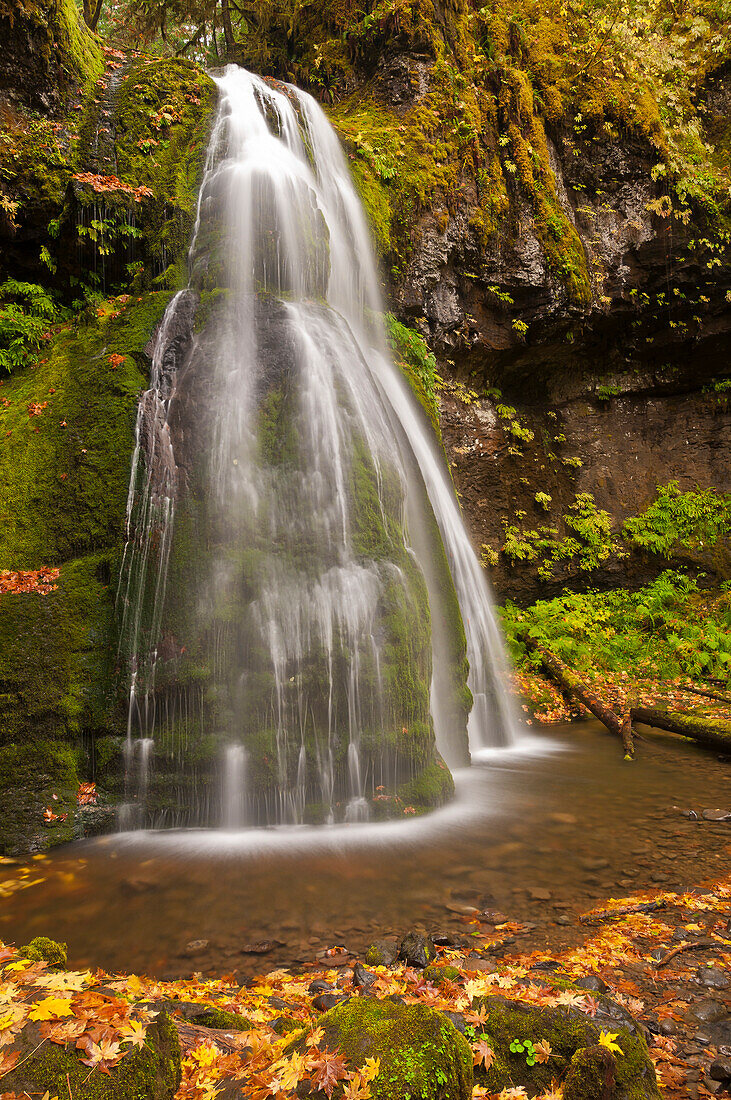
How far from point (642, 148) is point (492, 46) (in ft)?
12.9

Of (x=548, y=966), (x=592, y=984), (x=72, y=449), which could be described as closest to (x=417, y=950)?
(x=548, y=966)

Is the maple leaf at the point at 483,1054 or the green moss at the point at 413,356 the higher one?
the green moss at the point at 413,356

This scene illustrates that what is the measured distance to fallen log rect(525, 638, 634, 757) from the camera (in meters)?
7.75

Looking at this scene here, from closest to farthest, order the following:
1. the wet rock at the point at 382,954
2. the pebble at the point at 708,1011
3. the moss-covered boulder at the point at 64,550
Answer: the pebble at the point at 708,1011, the wet rock at the point at 382,954, the moss-covered boulder at the point at 64,550

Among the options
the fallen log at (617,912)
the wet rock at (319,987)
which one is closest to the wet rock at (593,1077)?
the wet rock at (319,987)

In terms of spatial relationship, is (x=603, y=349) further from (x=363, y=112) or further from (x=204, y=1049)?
(x=204, y=1049)

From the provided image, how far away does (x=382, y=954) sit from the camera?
3.13 m

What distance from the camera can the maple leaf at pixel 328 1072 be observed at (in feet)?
5.56

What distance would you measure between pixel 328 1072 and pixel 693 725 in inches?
283

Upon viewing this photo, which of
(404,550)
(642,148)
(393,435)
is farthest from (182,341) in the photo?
(642,148)

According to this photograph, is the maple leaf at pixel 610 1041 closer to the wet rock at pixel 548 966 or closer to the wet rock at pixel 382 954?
the wet rock at pixel 548 966

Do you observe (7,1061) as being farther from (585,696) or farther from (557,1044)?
(585,696)

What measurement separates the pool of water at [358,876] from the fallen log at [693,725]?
1322 mm

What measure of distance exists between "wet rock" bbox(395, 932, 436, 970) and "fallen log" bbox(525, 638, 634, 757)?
16.3ft
